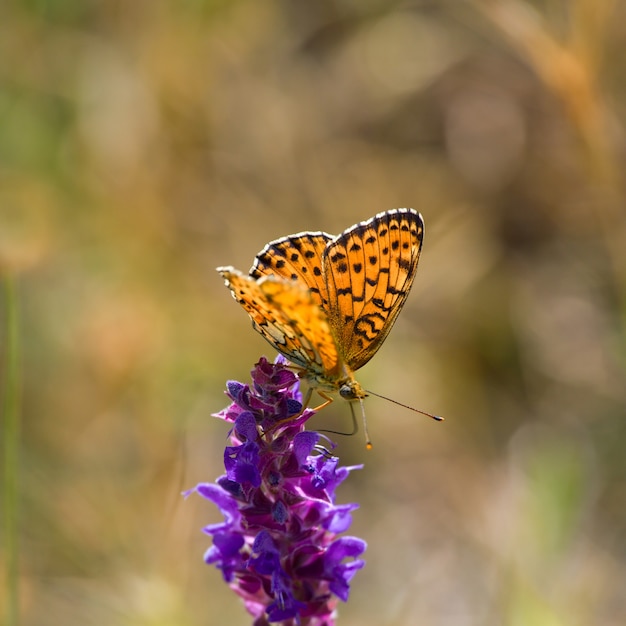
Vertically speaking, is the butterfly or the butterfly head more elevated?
the butterfly

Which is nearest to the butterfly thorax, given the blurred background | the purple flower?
the purple flower

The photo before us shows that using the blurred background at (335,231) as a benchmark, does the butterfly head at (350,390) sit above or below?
below

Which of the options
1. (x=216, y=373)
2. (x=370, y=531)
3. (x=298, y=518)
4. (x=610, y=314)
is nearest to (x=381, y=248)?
(x=298, y=518)

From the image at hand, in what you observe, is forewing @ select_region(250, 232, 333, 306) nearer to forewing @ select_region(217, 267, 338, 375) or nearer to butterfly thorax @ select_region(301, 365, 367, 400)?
forewing @ select_region(217, 267, 338, 375)

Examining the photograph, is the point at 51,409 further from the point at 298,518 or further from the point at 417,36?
the point at 417,36

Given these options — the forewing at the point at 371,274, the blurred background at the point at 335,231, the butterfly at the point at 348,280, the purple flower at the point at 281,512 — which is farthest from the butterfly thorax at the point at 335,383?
the blurred background at the point at 335,231

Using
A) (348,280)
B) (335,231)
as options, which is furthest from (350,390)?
(335,231)

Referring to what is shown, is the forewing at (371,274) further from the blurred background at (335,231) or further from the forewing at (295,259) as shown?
the blurred background at (335,231)

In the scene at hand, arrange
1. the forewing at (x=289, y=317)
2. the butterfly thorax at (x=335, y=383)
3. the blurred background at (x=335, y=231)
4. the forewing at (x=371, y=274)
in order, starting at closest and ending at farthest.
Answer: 1. the forewing at (x=289, y=317)
2. the butterfly thorax at (x=335, y=383)
3. the forewing at (x=371, y=274)
4. the blurred background at (x=335, y=231)
